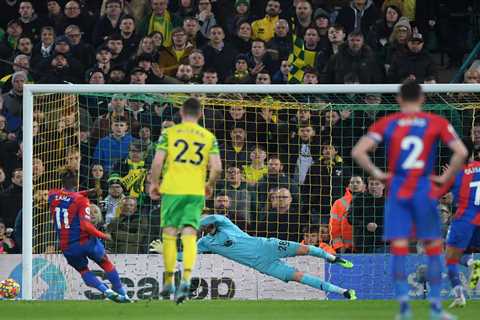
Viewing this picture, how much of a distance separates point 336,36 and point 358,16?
99 centimetres

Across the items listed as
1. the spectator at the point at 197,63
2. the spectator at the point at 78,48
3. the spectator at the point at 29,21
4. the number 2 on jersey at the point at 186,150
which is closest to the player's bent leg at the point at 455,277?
the number 2 on jersey at the point at 186,150

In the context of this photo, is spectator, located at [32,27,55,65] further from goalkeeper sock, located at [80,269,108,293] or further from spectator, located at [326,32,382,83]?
goalkeeper sock, located at [80,269,108,293]

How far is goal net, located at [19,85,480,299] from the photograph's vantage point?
58.5 ft

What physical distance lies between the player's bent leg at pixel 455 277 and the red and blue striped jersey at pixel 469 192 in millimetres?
575

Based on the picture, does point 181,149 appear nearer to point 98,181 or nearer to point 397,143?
point 397,143

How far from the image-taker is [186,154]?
13039 mm

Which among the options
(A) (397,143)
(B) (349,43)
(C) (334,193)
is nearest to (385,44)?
(B) (349,43)

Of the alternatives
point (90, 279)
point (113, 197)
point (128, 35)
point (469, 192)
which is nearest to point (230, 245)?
point (90, 279)

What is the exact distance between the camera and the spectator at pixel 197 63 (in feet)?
63.6

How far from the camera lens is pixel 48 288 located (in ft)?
58.2

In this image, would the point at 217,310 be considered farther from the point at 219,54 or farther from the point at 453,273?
the point at 219,54

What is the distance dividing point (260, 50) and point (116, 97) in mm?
2484

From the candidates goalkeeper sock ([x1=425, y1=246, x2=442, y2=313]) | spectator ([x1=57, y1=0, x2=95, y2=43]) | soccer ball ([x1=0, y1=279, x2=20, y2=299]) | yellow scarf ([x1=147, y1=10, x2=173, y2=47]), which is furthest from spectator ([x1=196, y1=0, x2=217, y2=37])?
goalkeeper sock ([x1=425, y1=246, x2=442, y2=313])

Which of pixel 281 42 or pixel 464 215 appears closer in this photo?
pixel 464 215
